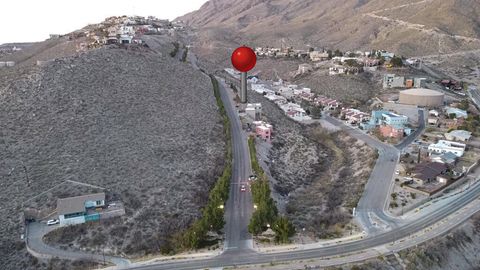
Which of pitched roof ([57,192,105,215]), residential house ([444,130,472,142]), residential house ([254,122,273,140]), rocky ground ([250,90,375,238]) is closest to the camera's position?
pitched roof ([57,192,105,215])

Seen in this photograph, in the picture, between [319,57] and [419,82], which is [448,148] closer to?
[419,82]

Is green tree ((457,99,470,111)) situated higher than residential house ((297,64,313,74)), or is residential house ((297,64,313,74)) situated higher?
residential house ((297,64,313,74))

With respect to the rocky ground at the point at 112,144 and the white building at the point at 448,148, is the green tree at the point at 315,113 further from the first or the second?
the white building at the point at 448,148

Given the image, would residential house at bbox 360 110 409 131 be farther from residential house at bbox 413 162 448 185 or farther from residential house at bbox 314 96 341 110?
residential house at bbox 314 96 341 110

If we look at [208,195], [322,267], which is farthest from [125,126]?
[322,267]

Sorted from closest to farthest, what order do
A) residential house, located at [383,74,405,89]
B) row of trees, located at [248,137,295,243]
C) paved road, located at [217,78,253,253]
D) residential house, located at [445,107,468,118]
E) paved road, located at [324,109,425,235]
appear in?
row of trees, located at [248,137,295,243], paved road, located at [217,78,253,253], paved road, located at [324,109,425,235], residential house, located at [445,107,468,118], residential house, located at [383,74,405,89]

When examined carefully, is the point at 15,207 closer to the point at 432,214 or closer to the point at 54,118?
the point at 54,118

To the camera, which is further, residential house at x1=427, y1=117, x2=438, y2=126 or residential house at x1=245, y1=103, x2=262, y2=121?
residential house at x1=245, y1=103, x2=262, y2=121

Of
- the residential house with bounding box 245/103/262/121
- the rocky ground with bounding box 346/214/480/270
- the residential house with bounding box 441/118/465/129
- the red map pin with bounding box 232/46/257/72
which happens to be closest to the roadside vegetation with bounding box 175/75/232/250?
the rocky ground with bounding box 346/214/480/270

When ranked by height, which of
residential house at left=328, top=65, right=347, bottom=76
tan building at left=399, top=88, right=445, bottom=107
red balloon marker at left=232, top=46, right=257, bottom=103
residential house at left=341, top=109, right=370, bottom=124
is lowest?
residential house at left=341, top=109, right=370, bottom=124
